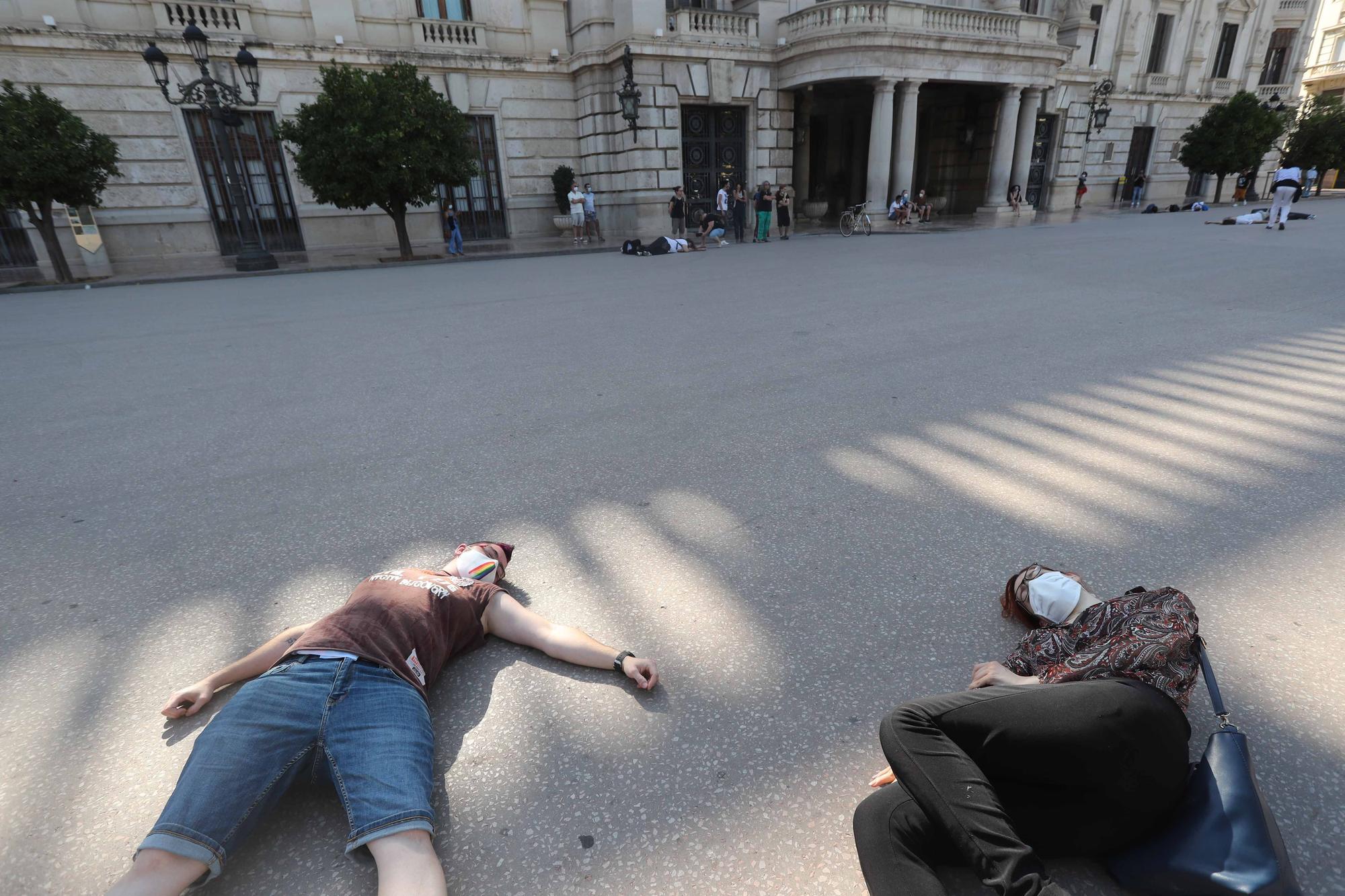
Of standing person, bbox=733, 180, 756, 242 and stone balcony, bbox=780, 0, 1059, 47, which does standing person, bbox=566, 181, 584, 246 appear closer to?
standing person, bbox=733, 180, 756, 242

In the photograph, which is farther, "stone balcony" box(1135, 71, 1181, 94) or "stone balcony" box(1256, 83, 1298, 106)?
"stone balcony" box(1256, 83, 1298, 106)

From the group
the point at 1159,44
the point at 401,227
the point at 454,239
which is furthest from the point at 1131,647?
the point at 1159,44

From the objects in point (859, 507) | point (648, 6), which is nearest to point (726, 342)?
point (859, 507)

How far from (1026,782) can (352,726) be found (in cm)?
170

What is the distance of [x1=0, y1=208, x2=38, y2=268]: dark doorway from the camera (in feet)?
57.1

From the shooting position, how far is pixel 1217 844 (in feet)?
4.68

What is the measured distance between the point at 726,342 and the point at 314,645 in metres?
5.16

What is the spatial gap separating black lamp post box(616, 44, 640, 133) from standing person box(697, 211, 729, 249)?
3494 mm

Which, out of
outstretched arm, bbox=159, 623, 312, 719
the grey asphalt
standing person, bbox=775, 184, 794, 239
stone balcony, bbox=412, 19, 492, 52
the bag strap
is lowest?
the grey asphalt

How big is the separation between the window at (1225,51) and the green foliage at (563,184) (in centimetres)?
3583

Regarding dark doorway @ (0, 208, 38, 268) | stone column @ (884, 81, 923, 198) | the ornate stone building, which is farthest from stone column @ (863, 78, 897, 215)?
dark doorway @ (0, 208, 38, 268)

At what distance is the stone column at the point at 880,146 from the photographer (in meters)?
21.1

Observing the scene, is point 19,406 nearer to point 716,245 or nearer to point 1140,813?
point 1140,813

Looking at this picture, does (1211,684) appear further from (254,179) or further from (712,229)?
(254,179)
